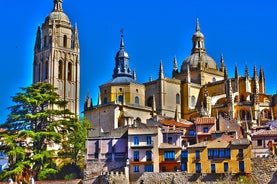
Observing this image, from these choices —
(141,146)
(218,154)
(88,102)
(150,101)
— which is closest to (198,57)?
(150,101)

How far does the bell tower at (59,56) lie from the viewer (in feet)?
358

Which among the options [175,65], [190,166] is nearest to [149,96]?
[175,65]

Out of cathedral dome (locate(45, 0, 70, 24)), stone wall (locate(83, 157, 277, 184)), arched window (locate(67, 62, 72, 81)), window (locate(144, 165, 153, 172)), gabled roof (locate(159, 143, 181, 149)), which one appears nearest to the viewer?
stone wall (locate(83, 157, 277, 184))

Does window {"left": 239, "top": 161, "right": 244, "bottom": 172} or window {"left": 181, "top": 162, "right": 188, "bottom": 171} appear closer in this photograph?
window {"left": 239, "top": 161, "right": 244, "bottom": 172}

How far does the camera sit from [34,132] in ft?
199

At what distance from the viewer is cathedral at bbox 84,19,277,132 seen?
81.1m

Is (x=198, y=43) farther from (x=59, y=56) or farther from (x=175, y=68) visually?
(x=59, y=56)

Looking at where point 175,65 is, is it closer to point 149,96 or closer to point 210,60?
point 210,60

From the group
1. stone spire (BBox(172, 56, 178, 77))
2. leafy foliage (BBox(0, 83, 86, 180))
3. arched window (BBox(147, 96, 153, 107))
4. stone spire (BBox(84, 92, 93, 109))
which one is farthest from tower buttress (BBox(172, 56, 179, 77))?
leafy foliage (BBox(0, 83, 86, 180))

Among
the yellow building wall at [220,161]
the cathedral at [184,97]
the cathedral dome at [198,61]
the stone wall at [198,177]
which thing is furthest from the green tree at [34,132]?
the cathedral dome at [198,61]

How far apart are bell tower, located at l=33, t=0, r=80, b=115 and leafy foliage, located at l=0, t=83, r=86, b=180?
140 ft

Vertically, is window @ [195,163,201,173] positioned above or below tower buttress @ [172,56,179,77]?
below

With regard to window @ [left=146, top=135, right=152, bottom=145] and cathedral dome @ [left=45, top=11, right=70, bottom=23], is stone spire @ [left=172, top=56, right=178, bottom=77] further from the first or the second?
window @ [left=146, top=135, right=152, bottom=145]

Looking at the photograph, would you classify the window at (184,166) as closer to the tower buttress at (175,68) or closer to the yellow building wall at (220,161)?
the yellow building wall at (220,161)
